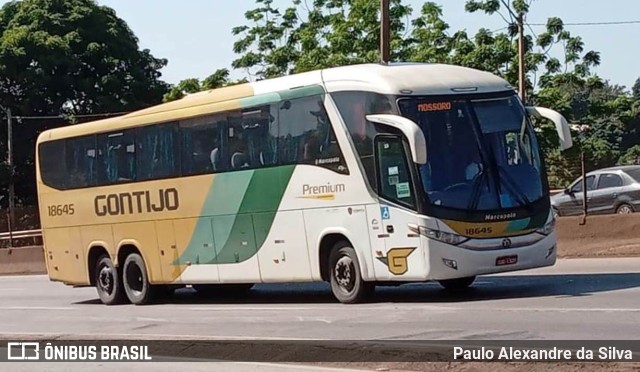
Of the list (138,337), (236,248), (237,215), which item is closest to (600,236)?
(236,248)

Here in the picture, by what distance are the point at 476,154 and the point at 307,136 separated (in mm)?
2749

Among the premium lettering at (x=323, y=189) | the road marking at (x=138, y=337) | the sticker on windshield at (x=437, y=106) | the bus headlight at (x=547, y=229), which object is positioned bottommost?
the road marking at (x=138, y=337)

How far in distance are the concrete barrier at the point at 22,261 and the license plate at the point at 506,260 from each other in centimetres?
2468

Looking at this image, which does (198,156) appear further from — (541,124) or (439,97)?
(541,124)

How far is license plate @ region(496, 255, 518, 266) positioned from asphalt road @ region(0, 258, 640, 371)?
50 cm

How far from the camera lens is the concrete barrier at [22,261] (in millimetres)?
38094

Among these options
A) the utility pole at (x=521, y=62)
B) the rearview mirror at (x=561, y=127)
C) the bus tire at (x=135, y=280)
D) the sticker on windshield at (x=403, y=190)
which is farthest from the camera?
the utility pole at (x=521, y=62)

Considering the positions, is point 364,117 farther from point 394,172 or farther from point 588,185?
Answer: point 588,185

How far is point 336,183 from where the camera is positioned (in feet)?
56.3

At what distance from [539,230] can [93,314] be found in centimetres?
792

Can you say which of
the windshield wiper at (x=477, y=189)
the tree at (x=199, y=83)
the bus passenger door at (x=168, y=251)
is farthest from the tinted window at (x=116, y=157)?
the tree at (x=199, y=83)

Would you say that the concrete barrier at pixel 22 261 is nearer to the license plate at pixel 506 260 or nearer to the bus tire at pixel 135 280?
the bus tire at pixel 135 280

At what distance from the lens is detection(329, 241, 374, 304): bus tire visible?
1700 cm

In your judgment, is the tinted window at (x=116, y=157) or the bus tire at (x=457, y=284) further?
the tinted window at (x=116, y=157)
